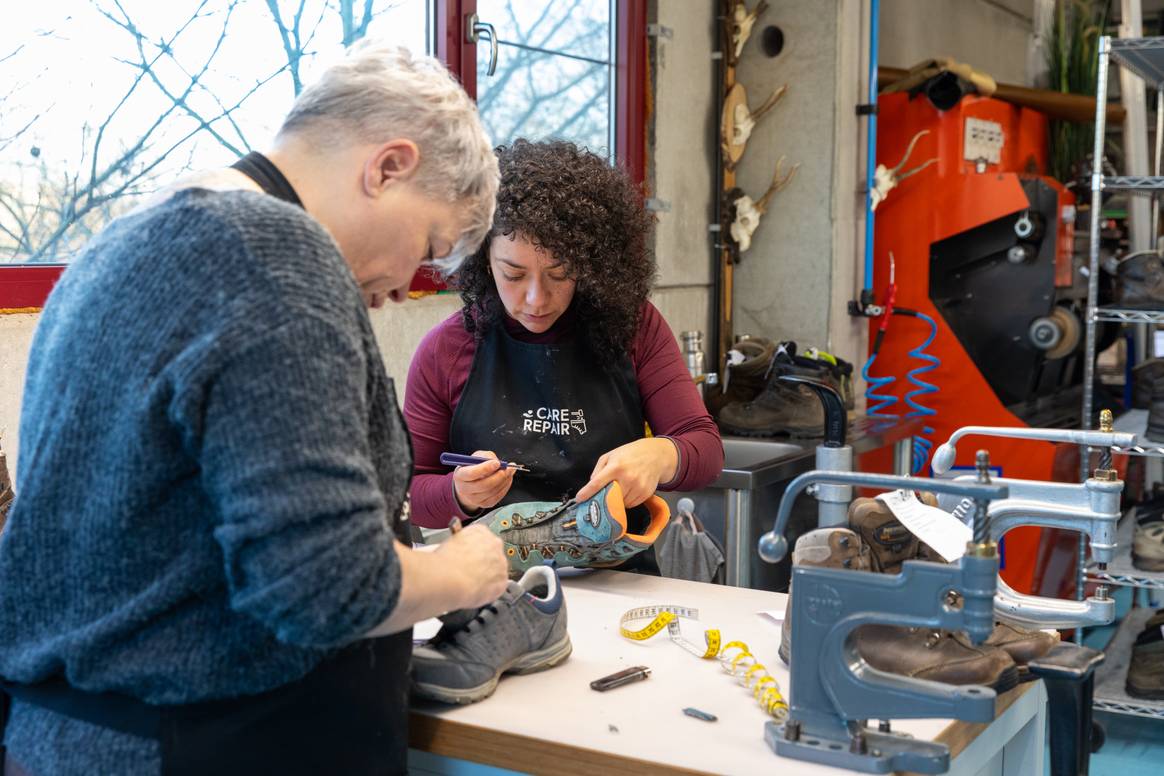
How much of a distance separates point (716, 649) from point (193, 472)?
2.90 feet

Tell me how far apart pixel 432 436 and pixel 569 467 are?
28 centimetres

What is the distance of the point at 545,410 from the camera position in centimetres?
234

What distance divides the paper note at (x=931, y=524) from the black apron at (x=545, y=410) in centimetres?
81

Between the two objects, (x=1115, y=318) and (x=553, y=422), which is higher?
(x=1115, y=318)

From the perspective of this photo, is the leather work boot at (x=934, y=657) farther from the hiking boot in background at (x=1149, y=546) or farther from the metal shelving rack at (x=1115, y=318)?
the hiking boot in background at (x=1149, y=546)

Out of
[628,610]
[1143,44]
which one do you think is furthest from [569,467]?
[1143,44]

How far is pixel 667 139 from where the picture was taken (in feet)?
13.4

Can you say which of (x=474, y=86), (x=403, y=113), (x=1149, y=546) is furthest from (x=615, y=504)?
(x=1149, y=546)

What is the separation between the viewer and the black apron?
7.60 ft

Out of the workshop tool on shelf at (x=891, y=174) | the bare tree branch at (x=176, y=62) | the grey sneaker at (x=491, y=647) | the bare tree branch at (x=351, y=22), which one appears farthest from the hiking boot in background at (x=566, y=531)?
the workshop tool on shelf at (x=891, y=174)

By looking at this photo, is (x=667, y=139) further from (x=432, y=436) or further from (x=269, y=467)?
(x=269, y=467)

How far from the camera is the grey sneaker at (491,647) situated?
152cm

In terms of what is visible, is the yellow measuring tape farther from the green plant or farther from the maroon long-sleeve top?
the green plant

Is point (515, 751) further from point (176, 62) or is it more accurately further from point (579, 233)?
point (176, 62)
